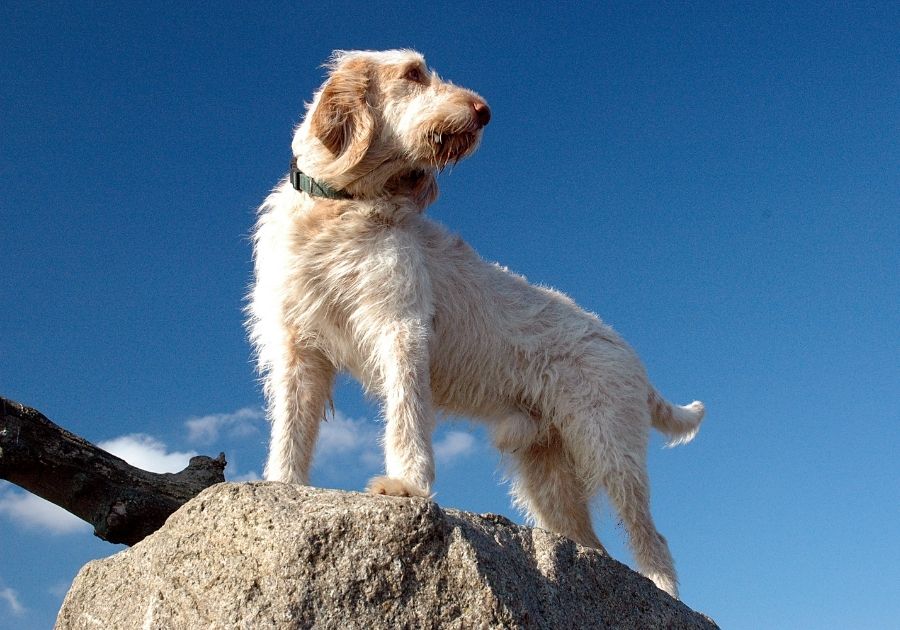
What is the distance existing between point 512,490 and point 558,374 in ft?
3.97

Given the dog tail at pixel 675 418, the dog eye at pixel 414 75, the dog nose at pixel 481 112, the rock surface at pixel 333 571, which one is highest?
the dog eye at pixel 414 75

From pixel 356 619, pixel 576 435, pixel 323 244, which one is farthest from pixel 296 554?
pixel 576 435

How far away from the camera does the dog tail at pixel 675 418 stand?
24.7ft

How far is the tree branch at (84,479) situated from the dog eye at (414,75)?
374 cm

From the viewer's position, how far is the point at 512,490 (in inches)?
287

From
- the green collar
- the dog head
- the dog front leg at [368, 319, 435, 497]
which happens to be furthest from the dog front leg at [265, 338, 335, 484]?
the dog head

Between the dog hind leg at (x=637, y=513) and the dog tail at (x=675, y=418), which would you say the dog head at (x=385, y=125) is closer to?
the dog hind leg at (x=637, y=513)

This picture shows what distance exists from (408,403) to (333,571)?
5.10 ft

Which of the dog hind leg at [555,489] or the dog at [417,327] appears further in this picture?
the dog hind leg at [555,489]

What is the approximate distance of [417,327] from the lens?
5699 millimetres

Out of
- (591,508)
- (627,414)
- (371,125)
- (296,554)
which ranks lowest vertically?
(296,554)

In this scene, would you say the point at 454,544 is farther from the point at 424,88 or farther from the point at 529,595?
the point at 424,88

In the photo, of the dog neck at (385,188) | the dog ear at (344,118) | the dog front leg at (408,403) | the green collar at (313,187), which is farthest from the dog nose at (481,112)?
the dog front leg at (408,403)

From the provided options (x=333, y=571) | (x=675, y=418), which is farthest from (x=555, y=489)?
(x=333, y=571)
